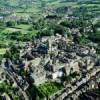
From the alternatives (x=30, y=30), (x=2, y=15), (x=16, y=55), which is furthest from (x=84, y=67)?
(x=2, y=15)

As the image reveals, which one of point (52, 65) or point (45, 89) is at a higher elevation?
point (52, 65)

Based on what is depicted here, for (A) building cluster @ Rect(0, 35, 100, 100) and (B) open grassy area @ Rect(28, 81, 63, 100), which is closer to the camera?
(B) open grassy area @ Rect(28, 81, 63, 100)

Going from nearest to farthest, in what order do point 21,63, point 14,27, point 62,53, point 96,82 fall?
point 96,82 < point 21,63 < point 62,53 < point 14,27

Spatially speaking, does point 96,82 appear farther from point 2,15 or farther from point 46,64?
point 2,15

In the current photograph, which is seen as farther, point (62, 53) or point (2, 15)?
point (2, 15)

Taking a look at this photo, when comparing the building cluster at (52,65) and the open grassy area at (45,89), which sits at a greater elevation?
the building cluster at (52,65)

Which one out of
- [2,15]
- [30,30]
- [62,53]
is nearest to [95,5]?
[2,15]

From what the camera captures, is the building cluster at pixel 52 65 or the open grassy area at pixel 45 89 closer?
the open grassy area at pixel 45 89

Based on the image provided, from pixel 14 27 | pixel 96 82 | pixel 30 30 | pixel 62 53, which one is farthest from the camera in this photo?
pixel 14 27

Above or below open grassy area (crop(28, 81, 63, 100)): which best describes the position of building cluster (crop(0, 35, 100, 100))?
above

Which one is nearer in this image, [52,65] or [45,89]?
A: [45,89]
